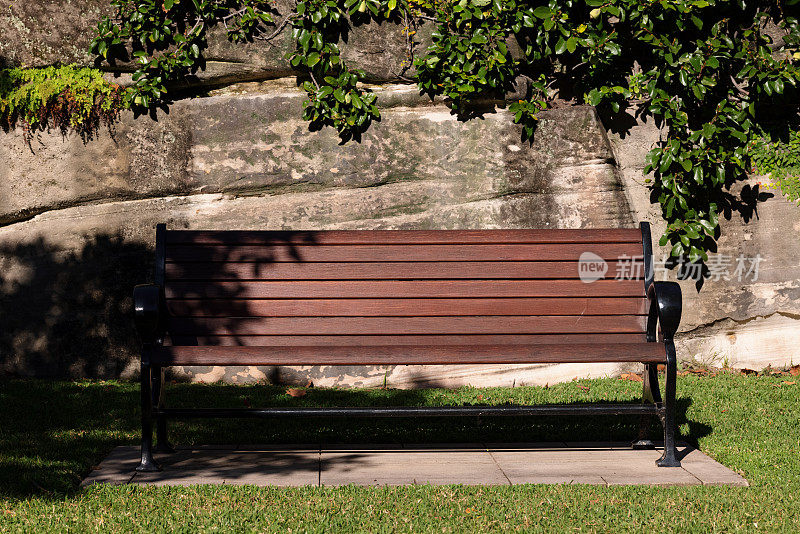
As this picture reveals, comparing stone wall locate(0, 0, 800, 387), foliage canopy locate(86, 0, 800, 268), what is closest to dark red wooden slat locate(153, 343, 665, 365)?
stone wall locate(0, 0, 800, 387)

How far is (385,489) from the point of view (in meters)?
2.92

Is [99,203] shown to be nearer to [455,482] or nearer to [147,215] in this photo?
[147,215]

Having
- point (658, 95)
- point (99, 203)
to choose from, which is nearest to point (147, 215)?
point (99, 203)

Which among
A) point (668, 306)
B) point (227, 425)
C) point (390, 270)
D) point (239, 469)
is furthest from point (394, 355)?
point (227, 425)

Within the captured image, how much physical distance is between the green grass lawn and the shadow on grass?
0.01 metres

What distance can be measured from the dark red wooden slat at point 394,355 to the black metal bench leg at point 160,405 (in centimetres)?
19

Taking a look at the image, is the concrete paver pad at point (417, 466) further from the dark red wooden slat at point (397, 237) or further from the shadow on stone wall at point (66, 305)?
the shadow on stone wall at point (66, 305)

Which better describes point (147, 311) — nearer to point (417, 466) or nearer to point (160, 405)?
point (160, 405)

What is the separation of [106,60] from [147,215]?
1.18m

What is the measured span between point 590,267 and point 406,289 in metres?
0.91

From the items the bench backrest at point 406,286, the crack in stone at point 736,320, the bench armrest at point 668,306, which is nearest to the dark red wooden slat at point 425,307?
the bench backrest at point 406,286

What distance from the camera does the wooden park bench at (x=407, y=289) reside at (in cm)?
358

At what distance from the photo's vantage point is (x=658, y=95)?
552 centimetres

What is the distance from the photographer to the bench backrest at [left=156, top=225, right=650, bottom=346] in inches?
142
